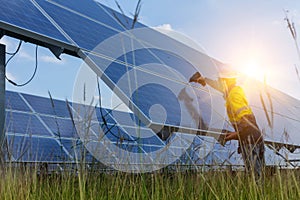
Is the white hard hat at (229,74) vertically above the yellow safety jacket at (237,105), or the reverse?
the white hard hat at (229,74)

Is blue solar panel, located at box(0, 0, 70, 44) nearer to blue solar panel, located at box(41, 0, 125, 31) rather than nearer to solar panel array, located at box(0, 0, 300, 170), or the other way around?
solar panel array, located at box(0, 0, 300, 170)

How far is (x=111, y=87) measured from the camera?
3918mm

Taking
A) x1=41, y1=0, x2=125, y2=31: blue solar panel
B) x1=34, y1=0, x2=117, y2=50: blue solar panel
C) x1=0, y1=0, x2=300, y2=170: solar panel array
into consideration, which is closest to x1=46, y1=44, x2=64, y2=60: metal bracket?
x1=0, y1=0, x2=300, y2=170: solar panel array

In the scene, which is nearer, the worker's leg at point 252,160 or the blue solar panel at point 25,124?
the worker's leg at point 252,160

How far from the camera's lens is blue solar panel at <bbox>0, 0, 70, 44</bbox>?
376 cm

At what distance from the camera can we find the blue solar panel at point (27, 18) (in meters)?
3.76

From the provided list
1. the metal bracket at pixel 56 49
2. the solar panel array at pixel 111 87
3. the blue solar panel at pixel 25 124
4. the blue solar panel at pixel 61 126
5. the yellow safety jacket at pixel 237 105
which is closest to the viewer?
the solar panel array at pixel 111 87

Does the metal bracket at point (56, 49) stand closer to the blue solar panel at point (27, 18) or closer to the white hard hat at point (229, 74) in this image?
the blue solar panel at point (27, 18)

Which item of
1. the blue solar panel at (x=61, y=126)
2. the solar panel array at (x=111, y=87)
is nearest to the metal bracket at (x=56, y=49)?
→ the solar panel array at (x=111, y=87)

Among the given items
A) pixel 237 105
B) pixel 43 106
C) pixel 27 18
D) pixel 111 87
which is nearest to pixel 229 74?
pixel 237 105

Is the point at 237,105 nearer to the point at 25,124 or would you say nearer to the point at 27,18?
the point at 27,18

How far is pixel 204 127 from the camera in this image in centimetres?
518

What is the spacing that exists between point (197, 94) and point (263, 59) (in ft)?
14.6

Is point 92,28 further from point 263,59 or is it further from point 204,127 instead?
point 263,59
